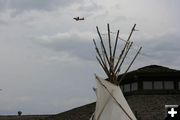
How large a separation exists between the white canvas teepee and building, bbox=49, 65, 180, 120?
7.07 meters

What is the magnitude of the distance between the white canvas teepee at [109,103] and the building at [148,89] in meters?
7.07

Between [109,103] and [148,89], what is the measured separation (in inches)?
449

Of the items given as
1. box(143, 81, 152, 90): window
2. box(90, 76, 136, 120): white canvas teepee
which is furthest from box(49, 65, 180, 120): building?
box(90, 76, 136, 120): white canvas teepee

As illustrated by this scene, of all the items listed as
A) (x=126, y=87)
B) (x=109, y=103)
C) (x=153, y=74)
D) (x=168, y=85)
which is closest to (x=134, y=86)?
(x=126, y=87)

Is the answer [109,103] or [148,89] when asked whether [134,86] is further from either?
[109,103]

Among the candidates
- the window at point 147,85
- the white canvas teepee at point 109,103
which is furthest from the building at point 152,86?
the white canvas teepee at point 109,103

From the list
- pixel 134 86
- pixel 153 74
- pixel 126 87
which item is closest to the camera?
pixel 153 74

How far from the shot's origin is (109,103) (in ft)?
105

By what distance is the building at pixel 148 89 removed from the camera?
132 feet

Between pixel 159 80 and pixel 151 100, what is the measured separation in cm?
432

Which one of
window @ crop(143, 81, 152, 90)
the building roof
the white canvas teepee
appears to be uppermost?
the building roof

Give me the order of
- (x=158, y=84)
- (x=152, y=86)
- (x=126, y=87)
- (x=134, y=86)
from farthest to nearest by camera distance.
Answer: (x=126, y=87), (x=134, y=86), (x=158, y=84), (x=152, y=86)

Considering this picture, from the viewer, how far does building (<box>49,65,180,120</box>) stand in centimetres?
4025

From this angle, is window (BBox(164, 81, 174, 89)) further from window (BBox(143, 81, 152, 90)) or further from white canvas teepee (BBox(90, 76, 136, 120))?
white canvas teepee (BBox(90, 76, 136, 120))
